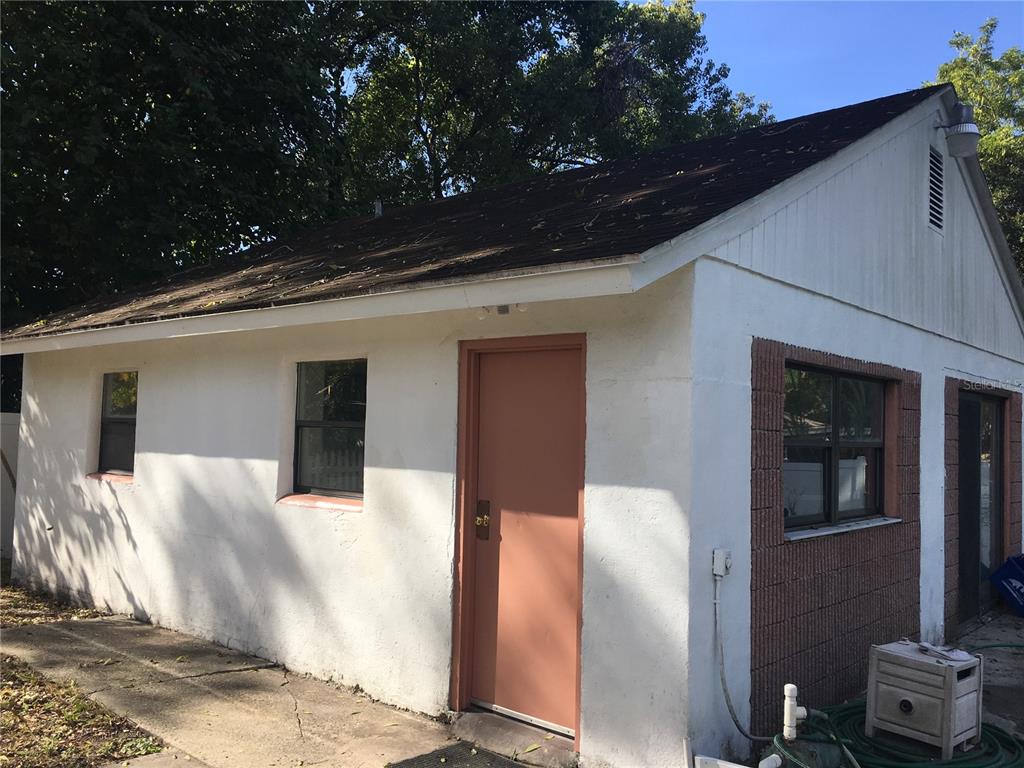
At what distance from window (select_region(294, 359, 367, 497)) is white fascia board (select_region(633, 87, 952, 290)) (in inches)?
111

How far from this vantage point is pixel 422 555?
5379mm

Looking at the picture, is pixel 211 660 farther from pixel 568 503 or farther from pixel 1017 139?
pixel 1017 139

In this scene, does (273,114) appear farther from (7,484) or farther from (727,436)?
(727,436)

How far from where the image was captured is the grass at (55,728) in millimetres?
4535

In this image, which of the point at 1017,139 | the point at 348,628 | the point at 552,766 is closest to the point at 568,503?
the point at 552,766

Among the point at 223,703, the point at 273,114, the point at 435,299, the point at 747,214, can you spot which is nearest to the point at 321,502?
the point at 223,703

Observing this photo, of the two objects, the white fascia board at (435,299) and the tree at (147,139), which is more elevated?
the tree at (147,139)

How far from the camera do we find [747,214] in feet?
15.2

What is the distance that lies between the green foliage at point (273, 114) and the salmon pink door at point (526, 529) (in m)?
9.28

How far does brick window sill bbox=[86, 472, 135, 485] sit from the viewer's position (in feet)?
26.4

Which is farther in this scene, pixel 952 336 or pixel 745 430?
pixel 952 336

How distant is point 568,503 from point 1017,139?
72.7 ft

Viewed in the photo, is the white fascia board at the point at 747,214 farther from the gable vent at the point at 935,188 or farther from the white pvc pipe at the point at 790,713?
the white pvc pipe at the point at 790,713

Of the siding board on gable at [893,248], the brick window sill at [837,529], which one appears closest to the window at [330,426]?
the siding board on gable at [893,248]
